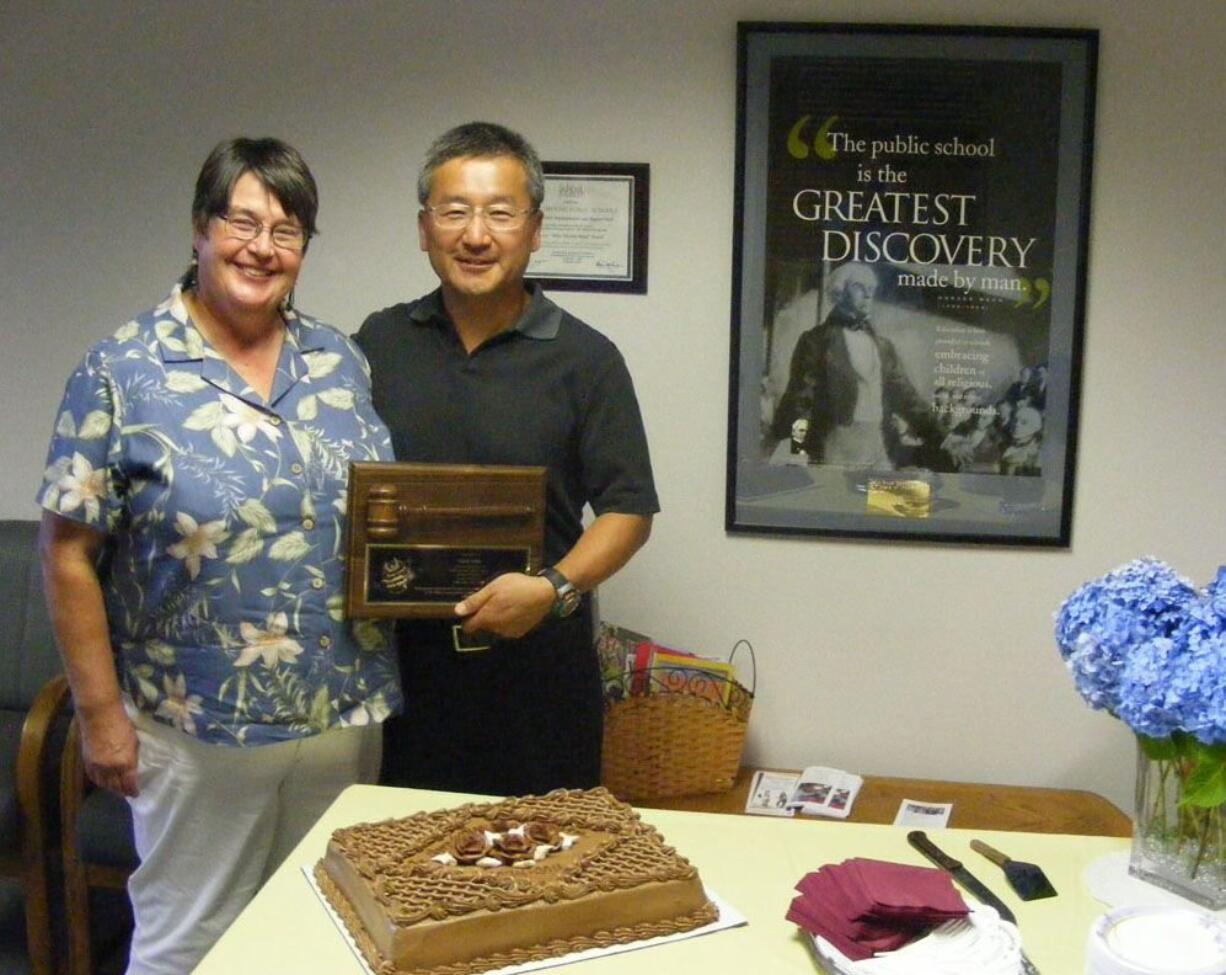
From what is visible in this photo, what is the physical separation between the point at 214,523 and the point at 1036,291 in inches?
71.3

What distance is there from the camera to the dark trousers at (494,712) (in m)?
2.04

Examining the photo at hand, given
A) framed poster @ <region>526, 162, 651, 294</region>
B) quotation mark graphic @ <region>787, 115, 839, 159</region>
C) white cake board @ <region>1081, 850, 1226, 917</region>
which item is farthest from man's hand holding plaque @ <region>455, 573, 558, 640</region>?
quotation mark graphic @ <region>787, 115, 839, 159</region>

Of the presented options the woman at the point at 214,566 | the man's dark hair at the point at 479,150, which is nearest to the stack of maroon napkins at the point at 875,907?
the woman at the point at 214,566

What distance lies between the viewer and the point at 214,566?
1.78m

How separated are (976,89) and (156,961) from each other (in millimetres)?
2262

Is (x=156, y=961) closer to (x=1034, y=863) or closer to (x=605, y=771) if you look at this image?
(x=605, y=771)

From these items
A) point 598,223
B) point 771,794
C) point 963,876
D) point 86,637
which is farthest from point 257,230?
point 771,794

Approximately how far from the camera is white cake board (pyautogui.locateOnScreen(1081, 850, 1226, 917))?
1.47m

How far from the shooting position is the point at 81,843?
2449 millimetres

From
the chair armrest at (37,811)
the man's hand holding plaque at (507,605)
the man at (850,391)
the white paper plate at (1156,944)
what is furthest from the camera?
the man at (850,391)

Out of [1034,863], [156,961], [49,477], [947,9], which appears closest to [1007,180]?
[947,9]

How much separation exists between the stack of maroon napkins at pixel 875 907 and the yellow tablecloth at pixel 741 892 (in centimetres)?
5

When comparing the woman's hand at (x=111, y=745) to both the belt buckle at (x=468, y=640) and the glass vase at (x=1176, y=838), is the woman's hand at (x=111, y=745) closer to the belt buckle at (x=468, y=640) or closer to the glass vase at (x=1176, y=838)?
the belt buckle at (x=468, y=640)

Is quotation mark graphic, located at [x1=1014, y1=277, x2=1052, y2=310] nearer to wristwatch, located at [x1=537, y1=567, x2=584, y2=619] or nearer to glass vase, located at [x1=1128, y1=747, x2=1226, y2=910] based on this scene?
wristwatch, located at [x1=537, y1=567, x2=584, y2=619]
